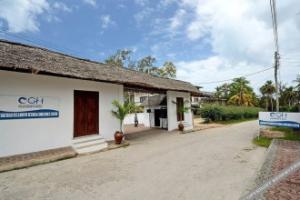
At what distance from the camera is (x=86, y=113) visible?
1068 cm

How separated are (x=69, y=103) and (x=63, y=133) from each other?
4.38 feet

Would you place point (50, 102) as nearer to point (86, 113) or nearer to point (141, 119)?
point (86, 113)

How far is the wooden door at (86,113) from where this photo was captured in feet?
33.6

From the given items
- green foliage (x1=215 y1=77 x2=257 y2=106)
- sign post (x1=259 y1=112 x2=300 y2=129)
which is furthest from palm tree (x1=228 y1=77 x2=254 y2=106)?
sign post (x1=259 y1=112 x2=300 y2=129)

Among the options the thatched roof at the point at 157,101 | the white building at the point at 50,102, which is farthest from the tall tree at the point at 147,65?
the white building at the point at 50,102

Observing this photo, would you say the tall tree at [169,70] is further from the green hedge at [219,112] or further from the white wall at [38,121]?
the white wall at [38,121]

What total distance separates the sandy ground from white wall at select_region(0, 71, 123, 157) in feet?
5.11

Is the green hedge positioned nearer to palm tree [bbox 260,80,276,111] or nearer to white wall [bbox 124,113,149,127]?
white wall [bbox 124,113,149,127]

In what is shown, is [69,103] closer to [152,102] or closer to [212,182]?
[212,182]

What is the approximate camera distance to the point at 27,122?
326 inches

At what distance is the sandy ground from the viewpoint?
4.78m

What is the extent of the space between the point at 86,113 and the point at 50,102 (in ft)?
6.50

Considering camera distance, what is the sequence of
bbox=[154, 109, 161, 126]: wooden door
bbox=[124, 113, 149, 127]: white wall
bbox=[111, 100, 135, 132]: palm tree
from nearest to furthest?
bbox=[111, 100, 135, 132]: palm tree → bbox=[154, 109, 161, 126]: wooden door → bbox=[124, 113, 149, 127]: white wall

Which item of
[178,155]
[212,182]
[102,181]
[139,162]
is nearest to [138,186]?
[102,181]
